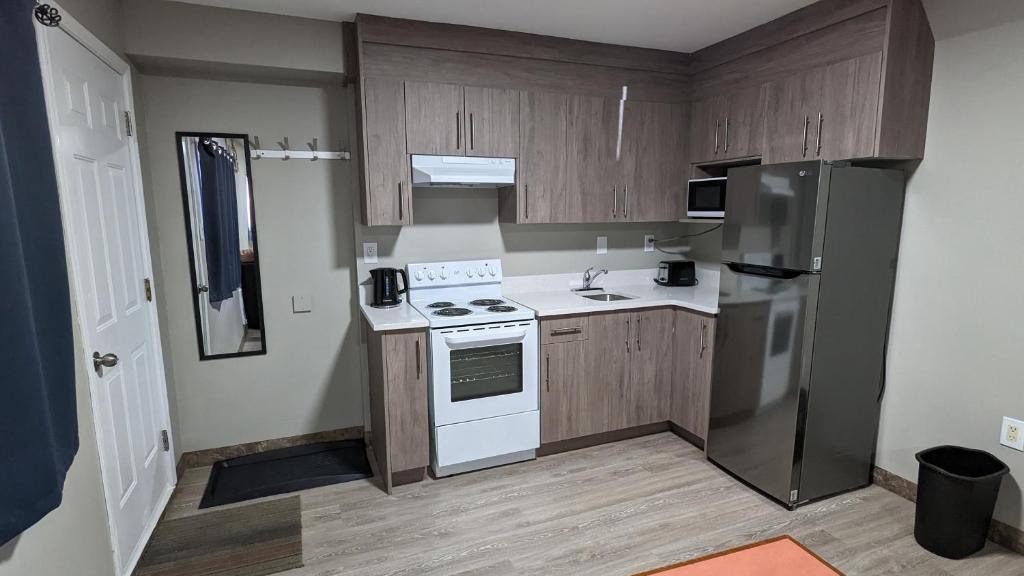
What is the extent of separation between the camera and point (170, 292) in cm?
294

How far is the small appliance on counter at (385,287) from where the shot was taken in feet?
10.2

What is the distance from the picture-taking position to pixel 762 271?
2688 mm

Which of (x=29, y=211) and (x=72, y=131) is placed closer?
(x=29, y=211)

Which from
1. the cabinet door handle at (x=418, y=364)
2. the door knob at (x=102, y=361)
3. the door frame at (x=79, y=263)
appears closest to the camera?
the door frame at (x=79, y=263)

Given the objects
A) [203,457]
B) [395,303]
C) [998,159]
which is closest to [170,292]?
[203,457]

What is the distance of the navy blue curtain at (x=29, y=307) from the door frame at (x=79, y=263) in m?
0.27

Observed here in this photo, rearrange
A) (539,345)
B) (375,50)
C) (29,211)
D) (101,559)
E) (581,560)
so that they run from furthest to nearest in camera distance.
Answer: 1. (539,345)
2. (375,50)
3. (581,560)
4. (101,559)
5. (29,211)

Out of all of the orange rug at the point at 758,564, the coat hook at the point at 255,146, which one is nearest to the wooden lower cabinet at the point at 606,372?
the orange rug at the point at 758,564

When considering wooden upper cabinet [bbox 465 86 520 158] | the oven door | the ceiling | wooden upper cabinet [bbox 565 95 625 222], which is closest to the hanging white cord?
wooden upper cabinet [bbox 565 95 625 222]

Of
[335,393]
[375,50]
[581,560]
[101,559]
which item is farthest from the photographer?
[335,393]

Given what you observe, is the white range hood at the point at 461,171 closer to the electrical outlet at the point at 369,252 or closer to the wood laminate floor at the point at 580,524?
the electrical outlet at the point at 369,252

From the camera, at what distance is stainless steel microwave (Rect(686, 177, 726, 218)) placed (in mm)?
3246

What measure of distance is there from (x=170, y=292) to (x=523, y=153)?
7.20 feet

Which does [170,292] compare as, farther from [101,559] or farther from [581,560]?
[581,560]
